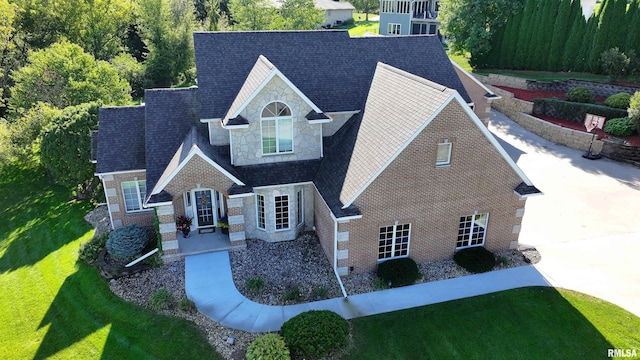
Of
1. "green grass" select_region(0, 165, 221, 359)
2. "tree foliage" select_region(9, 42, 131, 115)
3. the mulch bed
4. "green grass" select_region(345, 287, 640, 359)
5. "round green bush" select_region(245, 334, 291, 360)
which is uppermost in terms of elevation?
"tree foliage" select_region(9, 42, 131, 115)

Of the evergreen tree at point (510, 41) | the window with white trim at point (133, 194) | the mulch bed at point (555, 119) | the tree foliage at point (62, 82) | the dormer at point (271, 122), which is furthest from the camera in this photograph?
the evergreen tree at point (510, 41)

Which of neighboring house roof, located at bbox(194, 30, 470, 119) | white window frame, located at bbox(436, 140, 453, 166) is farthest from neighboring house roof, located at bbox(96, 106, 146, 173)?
white window frame, located at bbox(436, 140, 453, 166)

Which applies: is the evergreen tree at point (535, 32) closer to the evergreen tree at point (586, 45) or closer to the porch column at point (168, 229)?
the evergreen tree at point (586, 45)

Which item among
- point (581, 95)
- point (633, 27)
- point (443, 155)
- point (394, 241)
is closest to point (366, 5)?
point (633, 27)

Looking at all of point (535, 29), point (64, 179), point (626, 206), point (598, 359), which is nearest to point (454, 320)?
point (598, 359)

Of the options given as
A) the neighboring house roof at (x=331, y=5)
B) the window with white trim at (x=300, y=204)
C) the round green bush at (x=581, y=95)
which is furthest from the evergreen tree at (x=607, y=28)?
the neighboring house roof at (x=331, y=5)

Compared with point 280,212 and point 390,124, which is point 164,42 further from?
point 390,124

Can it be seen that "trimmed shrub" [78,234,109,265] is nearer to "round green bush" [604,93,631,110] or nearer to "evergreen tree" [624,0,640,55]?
"round green bush" [604,93,631,110]
